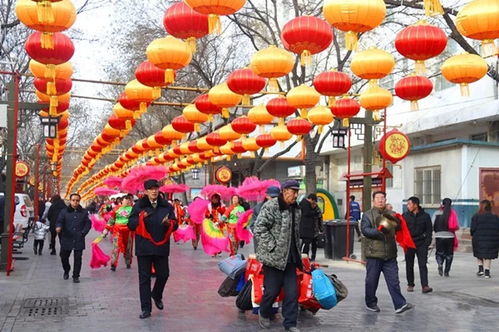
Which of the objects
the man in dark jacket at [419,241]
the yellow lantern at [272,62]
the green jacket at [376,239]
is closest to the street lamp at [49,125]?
the yellow lantern at [272,62]

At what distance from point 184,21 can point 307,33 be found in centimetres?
184

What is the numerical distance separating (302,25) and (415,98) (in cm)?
306

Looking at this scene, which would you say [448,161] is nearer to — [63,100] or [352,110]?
[352,110]

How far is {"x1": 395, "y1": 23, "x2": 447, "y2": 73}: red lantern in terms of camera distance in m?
9.25

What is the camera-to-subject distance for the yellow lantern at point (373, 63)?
407 inches

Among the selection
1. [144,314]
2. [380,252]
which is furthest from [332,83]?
[144,314]

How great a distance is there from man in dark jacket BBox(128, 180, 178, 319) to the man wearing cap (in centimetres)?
149

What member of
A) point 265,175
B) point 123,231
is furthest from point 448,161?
point 265,175

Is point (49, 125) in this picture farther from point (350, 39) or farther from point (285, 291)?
point (285, 291)

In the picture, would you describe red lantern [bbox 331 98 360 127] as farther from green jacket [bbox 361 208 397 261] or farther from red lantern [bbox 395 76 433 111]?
green jacket [bbox 361 208 397 261]

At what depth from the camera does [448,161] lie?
21281 millimetres

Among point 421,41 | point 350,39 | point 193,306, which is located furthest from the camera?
point 193,306

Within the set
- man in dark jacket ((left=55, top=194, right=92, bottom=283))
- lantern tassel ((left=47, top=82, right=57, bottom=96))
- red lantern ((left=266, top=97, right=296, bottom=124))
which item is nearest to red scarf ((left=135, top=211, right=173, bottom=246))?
man in dark jacket ((left=55, top=194, right=92, bottom=283))

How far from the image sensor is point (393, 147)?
15.6 metres
